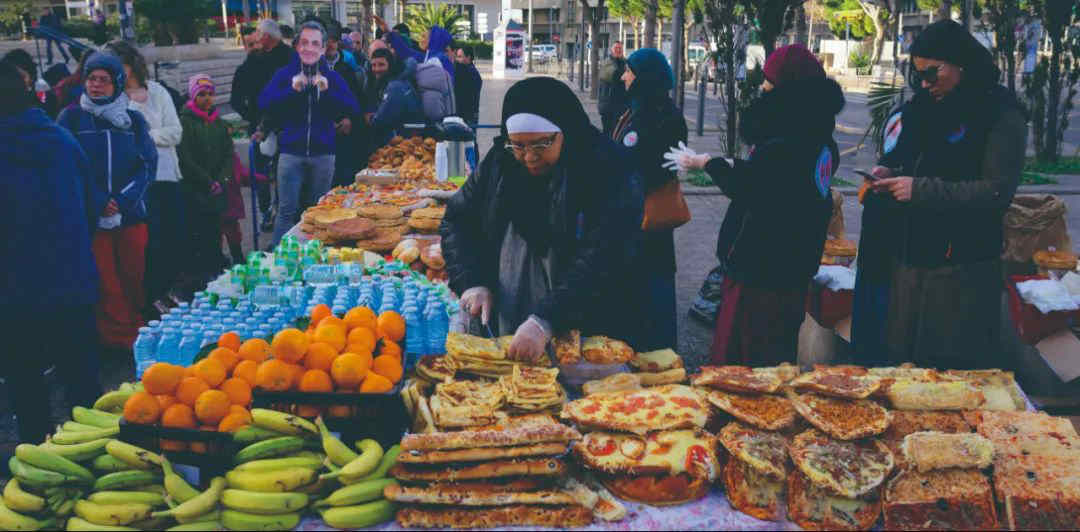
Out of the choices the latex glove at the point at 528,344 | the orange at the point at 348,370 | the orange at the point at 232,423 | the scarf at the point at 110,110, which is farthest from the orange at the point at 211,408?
the scarf at the point at 110,110

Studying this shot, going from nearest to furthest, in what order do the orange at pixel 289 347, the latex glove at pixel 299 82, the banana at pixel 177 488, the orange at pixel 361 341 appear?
the banana at pixel 177 488 < the orange at pixel 289 347 < the orange at pixel 361 341 < the latex glove at pixel 299 82

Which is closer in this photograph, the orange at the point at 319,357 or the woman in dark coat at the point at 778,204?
the orange at the point at 319,357

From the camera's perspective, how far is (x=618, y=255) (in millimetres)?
3236

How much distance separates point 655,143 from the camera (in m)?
5.24

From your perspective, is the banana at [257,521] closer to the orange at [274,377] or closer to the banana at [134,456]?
the banana at [134,456]

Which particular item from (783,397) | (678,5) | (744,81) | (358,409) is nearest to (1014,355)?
(783,397)

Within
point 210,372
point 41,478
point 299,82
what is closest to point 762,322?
point 210,372

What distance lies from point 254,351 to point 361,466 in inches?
27.7

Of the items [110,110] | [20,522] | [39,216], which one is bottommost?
[20,522]

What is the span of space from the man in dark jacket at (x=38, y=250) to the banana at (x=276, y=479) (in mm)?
2334

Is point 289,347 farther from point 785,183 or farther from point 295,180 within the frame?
point 295,180

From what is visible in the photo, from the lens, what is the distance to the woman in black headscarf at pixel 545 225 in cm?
311

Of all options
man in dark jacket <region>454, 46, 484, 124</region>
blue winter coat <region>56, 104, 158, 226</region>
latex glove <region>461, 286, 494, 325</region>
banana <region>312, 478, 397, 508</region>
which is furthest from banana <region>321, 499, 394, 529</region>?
man in dark jacket <region>454, 46, 484, 124</region>

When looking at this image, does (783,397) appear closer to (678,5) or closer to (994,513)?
(994,513)
